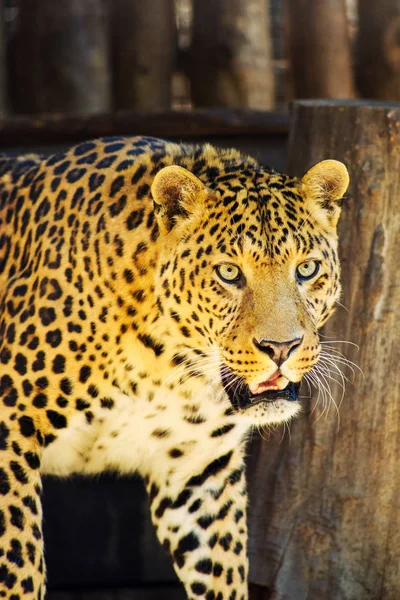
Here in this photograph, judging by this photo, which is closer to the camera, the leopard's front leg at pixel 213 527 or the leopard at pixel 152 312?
the leopard at pixel 152 312

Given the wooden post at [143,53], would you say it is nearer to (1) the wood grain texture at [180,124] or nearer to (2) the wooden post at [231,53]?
(2) the wooden post at [231,53]

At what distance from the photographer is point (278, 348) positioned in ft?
15.1

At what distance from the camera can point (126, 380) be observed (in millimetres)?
5234

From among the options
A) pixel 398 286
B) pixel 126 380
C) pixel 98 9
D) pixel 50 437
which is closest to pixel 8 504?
pixel 50 437

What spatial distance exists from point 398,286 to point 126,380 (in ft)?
5.18

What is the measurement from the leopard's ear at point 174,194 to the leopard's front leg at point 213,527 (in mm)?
1339

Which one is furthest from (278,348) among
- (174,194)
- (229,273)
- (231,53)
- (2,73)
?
(2,73)

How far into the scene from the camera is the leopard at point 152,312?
15.9 feet

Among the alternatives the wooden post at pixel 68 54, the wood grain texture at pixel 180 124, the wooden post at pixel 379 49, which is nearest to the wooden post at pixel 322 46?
the wooden post at pixel 379 49

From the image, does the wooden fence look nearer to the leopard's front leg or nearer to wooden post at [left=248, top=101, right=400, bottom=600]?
wooden post at [left=248, top=101, right=400, bottom=600]

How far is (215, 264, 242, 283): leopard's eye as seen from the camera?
4.85m

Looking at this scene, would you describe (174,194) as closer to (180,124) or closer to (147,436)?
(147,436)

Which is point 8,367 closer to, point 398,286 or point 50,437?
point 50,437

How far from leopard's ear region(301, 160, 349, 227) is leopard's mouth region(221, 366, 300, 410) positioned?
79 cm
